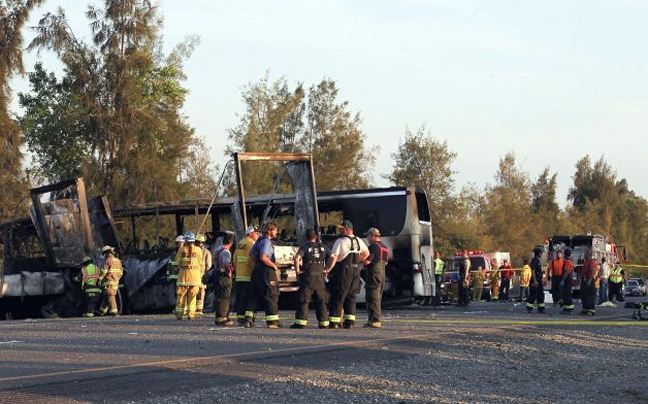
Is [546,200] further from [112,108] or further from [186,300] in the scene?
[186,300]

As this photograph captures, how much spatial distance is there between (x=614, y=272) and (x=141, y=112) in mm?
19609

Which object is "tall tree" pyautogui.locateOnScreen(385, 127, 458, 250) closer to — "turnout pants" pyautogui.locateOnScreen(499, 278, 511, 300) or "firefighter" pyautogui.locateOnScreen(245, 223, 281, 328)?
"turnout pants" pyautogui.locateOnScreen(499, 278, 511, 300)

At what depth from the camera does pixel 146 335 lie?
17.4 metres

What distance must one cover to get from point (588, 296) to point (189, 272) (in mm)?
10571

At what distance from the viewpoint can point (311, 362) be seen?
1358cm

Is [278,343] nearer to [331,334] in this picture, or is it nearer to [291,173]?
[331,334]

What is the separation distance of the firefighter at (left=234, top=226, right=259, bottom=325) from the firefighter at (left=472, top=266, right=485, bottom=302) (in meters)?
22.2

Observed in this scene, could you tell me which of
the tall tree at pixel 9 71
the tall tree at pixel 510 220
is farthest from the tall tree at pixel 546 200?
the tall tree at pixel 9 71

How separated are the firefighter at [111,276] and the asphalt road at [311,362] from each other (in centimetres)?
448

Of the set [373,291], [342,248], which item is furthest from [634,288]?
[342,248]

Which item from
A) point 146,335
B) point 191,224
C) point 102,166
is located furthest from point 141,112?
point 146,335

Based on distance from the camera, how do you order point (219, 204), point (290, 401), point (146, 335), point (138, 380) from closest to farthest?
point (290, 401) < point (138, 380) < point (146, 335) < point (219, 204)

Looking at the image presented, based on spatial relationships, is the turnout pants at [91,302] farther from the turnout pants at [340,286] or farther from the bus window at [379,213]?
the turnout pants at [340,286]

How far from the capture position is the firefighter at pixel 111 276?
2591 cm
